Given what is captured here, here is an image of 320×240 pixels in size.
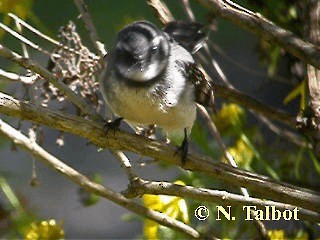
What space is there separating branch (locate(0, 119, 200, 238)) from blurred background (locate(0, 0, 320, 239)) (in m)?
0.17

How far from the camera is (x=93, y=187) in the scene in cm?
167

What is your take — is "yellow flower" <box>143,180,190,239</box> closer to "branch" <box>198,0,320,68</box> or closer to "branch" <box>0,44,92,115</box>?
"branch" <box>0,44,92,115</box>

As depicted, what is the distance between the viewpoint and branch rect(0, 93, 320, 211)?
4.53 feet

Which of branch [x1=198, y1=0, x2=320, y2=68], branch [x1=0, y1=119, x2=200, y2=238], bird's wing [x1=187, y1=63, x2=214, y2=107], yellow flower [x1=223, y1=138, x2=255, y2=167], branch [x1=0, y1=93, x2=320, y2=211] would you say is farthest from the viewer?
yellow flower [x1=223, y1=138, x2=255, y2=167]

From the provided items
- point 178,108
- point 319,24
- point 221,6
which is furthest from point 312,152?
point 221,6

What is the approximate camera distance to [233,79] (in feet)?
11.0

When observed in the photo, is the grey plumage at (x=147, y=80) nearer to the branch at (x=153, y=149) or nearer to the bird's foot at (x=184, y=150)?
the bird's foot at (x=184, y=150)

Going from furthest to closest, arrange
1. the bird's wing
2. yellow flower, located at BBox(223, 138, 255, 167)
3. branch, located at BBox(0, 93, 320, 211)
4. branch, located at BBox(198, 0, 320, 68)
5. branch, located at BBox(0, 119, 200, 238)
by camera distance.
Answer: yellow flower, located at BBox(223, 138, 255, 167) → the bird's wing → branch, located at BBox(0, 119, 200, 238) → branch, located at BBox(198, 0, 320, 68) → branch, located at BBox(0, 93, 320, 211)

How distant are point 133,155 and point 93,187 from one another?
1.17 metres

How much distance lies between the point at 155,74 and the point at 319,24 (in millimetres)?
457

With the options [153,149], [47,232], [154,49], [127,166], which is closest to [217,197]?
[153,149]

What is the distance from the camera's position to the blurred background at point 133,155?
197 cm

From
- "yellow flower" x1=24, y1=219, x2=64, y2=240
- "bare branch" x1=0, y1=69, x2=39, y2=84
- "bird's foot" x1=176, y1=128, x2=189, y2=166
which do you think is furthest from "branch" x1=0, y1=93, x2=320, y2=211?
"yellow flower" x1=24, y1=219, x2=64, y2=240

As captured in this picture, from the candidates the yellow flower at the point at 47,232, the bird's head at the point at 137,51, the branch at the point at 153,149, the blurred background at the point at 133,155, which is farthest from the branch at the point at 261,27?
the yellow flower at the point at 47,232
